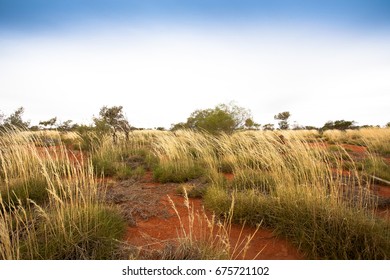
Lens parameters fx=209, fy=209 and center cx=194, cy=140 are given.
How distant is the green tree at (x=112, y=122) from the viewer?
1076 centimetres

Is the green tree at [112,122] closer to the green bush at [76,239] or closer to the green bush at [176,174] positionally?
the green bush at [176,174]

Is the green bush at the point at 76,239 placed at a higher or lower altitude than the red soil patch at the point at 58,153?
lower

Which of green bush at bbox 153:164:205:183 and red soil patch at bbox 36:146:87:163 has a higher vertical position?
red soil patch at bbox 36:146:87:163

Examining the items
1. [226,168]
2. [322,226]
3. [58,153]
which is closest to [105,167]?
[58,153]

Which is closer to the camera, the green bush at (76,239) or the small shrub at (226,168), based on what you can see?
the green bush at (76,239)

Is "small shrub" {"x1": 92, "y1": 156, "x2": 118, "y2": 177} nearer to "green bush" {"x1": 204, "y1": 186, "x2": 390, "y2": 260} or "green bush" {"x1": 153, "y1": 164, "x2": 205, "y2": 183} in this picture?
"green bush" {"x1": 153, "y1": 164, "x2": 205, "y2": 183}

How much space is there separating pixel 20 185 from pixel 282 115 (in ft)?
135

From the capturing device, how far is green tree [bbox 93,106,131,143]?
10758 millimetres

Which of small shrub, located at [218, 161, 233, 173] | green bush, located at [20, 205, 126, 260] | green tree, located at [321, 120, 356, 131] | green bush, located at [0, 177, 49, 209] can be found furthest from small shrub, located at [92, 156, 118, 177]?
green tree, located at [321, 120, 356, 131]

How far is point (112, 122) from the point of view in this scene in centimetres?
1195

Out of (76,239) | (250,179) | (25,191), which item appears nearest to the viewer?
(76,239)

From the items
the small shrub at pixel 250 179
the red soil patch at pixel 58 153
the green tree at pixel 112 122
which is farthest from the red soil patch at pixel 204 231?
the green tree at pixel 112 122

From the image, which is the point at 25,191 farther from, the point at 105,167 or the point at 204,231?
the point at 105,167

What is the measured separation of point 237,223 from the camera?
3.21 metres
